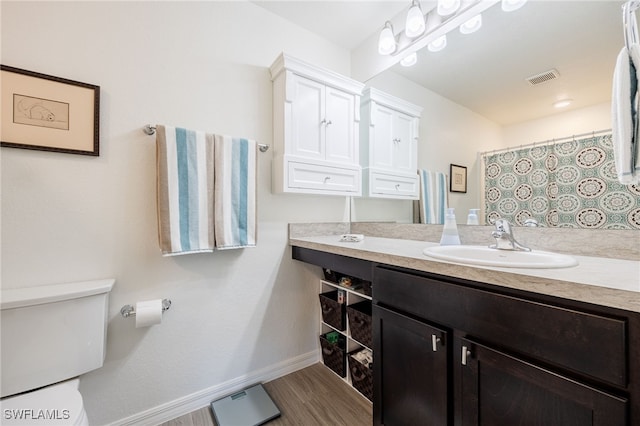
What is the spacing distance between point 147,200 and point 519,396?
1629 mm

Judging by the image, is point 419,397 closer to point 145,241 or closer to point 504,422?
point 504,422

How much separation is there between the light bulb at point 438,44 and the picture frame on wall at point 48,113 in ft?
5.87

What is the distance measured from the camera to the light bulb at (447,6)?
1347 millimetres

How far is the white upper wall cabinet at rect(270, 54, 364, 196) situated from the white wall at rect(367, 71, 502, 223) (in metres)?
0.37

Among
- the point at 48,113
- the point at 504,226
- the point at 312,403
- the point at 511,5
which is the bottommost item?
the point at 312,403

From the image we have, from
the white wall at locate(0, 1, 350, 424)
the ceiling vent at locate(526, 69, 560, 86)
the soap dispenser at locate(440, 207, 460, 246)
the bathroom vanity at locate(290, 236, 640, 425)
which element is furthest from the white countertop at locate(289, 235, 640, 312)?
the white wall at locate(0, 1, 350, 424)

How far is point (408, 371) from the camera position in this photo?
98cm

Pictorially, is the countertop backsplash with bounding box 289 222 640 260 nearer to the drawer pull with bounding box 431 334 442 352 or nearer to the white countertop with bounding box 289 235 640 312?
the white countertop with bounding box 289 235 640 312

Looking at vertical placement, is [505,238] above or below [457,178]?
below

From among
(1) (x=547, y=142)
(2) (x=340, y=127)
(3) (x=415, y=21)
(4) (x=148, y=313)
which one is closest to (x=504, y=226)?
(1) (x=547, y=142)

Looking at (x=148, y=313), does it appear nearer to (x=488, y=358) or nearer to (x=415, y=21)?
(x=488, y=358)

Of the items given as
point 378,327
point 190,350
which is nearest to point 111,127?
point 190,350

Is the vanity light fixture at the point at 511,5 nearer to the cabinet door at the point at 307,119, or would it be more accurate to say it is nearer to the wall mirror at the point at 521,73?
the wall mirror at the point at 521,73

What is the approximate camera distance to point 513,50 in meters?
1.22
